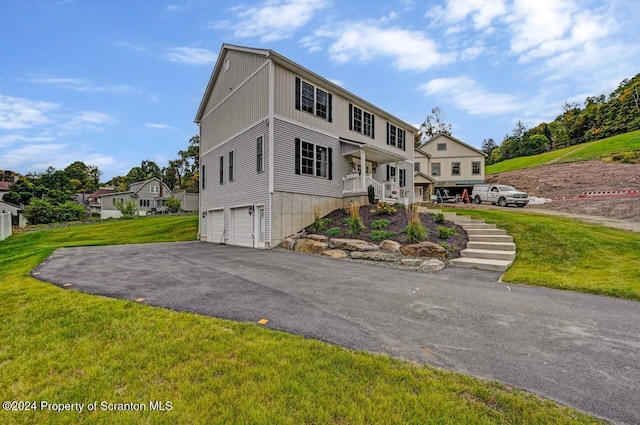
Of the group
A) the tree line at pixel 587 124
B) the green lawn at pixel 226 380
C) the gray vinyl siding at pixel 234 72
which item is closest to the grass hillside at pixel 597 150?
the tree line at pixel 587 124

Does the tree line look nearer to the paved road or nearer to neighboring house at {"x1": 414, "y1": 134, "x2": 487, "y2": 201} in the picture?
neighboring house at {"x1": 414, "y1": 134, "x2": 487, "y2": 201}

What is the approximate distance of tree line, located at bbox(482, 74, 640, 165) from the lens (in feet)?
135

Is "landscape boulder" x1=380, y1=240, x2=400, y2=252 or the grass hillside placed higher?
the grass hillside

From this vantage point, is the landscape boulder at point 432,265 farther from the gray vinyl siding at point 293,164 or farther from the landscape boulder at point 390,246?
the gray vinyl siding at point 293,164

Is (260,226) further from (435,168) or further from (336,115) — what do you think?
(435,168)

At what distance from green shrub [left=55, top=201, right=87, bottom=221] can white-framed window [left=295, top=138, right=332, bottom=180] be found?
121 ft

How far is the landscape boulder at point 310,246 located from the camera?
396 inches

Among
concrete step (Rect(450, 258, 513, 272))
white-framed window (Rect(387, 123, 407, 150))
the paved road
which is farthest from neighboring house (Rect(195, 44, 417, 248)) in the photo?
concrete step (Rect(450, 258, 513, 272))

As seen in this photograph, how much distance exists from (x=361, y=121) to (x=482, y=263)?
1187 centimetres

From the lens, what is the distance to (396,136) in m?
20.1

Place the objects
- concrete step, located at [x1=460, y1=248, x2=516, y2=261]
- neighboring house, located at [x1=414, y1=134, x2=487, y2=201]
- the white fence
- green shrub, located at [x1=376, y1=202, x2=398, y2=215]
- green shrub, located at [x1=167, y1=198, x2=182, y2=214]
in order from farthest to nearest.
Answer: green shrub, located at [x1=167, y1=198, x2=182, y2=214]
neighboring house, located at [x1=414, y1=134, x2=487, y2=201]
the white fence
green shrub, located at [x1=376, y1=202, x2=398, y2=215]
concrete step, located at [x1=460, y1=248, x2=516, y2=261]

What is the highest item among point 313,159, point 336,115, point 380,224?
point 336,115

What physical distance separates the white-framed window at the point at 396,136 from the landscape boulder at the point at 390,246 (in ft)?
38.8

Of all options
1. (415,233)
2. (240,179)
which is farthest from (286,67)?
(415,233)
